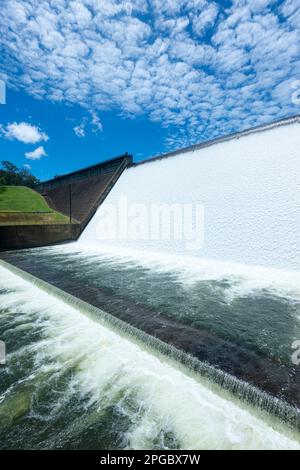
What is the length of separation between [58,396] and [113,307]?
1934mm

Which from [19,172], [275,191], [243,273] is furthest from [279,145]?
[19,172]

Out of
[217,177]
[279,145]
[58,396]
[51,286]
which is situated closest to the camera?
[58,396]

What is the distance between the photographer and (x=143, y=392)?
2.78 m

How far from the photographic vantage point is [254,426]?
228 centimetres

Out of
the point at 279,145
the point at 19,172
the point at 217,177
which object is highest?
the point at 19,172

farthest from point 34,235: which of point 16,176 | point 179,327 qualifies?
point 16,176

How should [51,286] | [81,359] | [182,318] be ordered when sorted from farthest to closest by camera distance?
[51,286], [182,318], [81,359]

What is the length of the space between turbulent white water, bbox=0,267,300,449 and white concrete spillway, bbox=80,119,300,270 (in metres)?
4.97

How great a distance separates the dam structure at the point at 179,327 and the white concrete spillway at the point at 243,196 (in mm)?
44

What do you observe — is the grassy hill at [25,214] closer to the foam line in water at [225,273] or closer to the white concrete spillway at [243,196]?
the white concrete spillway at [243,196]

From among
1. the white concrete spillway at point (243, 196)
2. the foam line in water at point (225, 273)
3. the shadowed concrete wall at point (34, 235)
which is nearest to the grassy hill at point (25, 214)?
the shadowed concrete wall at point (34, 235)

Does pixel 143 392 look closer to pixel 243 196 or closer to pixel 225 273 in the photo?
pixel 225 273

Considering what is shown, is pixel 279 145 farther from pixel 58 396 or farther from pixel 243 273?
pixel 58 396

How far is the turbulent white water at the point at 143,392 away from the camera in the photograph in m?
2.21
